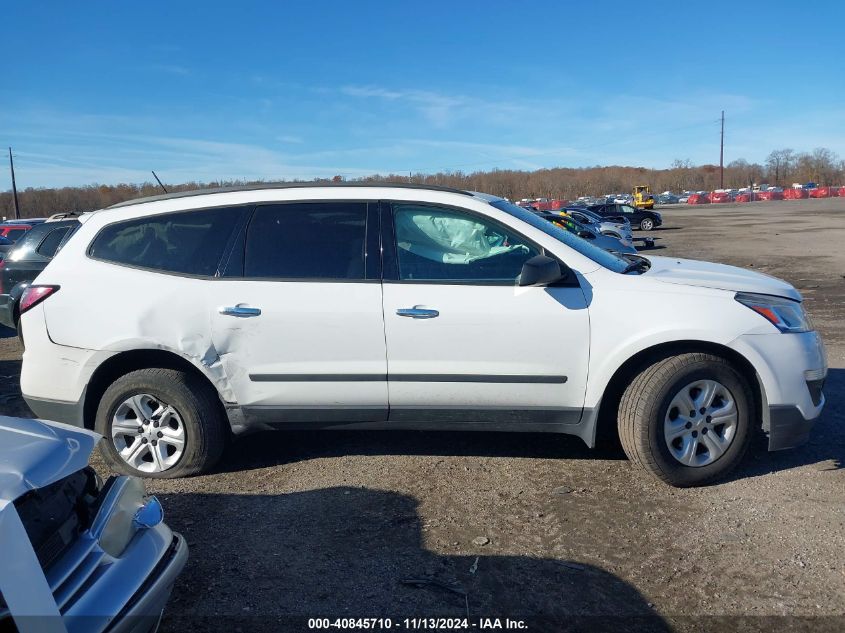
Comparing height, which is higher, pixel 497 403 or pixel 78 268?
pixel 78 268

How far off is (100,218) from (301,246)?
1.39 m

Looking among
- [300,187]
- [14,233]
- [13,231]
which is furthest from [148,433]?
[13,231]

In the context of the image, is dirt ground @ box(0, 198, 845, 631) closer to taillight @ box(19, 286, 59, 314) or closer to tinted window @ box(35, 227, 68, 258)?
taillight @ box(19, 286, 59, 314)

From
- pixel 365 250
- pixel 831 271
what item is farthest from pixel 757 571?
pixel 831 271

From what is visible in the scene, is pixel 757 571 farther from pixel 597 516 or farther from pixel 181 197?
pixel 181 197

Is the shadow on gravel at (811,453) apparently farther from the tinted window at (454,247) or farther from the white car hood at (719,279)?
the tinted window at (454,247)

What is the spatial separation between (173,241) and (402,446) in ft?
6.85

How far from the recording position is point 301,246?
4.38 metres

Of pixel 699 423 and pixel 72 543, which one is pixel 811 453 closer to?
pixel 699 423

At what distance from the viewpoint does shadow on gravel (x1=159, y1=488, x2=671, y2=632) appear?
2990 millimetres

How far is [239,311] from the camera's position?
423 cm

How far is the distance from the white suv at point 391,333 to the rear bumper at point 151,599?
5.66 ft

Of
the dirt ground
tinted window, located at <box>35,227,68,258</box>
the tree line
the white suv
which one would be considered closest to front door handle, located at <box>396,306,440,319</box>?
the white suv

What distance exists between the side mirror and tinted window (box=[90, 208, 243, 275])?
187 cm
